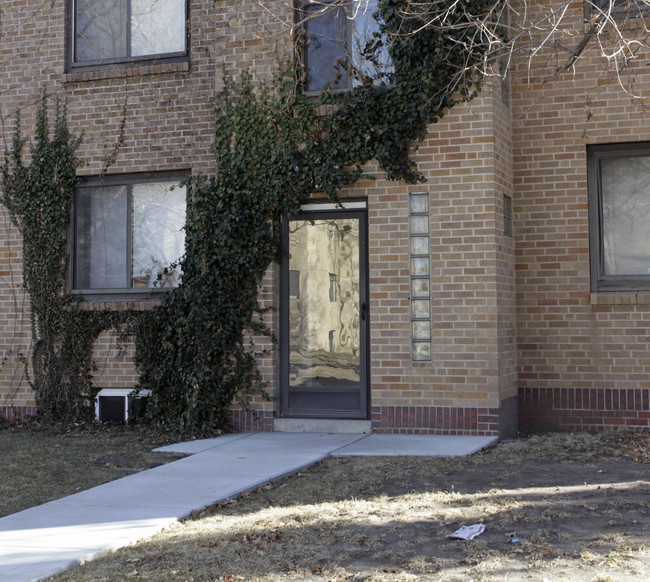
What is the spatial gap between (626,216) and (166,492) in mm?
6181

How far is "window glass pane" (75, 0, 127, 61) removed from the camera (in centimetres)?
1097

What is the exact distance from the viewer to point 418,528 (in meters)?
5.19

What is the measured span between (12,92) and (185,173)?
107 inches

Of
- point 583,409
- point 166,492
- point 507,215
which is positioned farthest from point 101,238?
point 583,409

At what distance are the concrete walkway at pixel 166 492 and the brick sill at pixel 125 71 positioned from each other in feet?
15.2

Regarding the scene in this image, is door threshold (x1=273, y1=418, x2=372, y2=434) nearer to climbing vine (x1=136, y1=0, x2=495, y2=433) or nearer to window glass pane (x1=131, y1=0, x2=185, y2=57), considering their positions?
climbing vine (x1=136, y1=0, x2=495, y2=433)

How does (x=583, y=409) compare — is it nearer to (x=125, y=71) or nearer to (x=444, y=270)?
(x=444, y=270)

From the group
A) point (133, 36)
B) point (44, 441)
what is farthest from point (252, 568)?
point (133, 36)

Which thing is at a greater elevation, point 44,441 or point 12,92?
point 12,92

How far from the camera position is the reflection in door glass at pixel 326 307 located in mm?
9516

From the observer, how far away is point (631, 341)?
30.3 feet

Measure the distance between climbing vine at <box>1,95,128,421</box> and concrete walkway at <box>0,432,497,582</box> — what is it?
2528 millimetres

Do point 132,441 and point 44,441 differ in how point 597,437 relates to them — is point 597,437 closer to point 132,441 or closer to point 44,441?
point 132,441

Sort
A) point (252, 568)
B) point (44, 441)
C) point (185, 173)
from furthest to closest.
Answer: point (185, 173) < point (44, 441) < point (252, 568)
